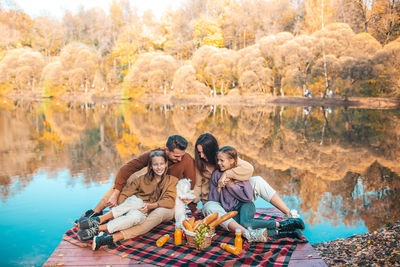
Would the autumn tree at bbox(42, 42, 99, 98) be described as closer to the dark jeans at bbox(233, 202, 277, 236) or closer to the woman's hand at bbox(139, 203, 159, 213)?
the woman's hand at bbox(139, 203, 159, 213)

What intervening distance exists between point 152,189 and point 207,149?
2.50 feet

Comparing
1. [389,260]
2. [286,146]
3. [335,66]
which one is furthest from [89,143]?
[335,66]

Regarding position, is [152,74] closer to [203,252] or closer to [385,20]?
[385,20]

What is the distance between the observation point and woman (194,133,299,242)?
342 cm

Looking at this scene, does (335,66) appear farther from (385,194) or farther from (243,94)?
(385,194)

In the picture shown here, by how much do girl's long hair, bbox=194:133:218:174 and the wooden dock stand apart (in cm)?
134

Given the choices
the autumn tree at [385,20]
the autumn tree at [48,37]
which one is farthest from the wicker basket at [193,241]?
the autumn tree at [48,37]

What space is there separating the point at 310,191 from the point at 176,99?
30742mm

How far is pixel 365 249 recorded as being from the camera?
3.34m

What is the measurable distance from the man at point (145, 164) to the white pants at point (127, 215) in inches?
2.8

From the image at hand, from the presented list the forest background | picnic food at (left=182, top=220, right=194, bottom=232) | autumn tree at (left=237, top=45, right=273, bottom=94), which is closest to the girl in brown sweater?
picnic food at (left=182, top=220, right=194, bottom=232)

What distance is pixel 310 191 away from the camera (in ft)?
19.0

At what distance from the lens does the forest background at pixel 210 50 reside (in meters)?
26.0

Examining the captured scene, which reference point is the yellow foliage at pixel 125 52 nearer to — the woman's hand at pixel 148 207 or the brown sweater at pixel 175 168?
the brown sweater at pixel 175 168
